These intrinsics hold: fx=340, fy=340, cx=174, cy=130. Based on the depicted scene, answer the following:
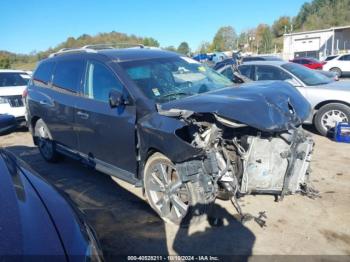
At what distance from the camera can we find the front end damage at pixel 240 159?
137 inches

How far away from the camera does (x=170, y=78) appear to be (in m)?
4.40

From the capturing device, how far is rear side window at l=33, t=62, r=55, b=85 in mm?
5832

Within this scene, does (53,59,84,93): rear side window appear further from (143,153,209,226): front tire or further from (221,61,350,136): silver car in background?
(221,61,350,136): silver car in background

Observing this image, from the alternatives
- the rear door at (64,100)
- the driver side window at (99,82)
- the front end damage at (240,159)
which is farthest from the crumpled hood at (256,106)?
the rear door at (64,100)

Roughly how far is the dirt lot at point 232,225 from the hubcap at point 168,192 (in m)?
0.17

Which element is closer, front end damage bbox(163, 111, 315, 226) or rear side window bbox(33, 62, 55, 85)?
front end damage bbox(163, 111, 315, 226)

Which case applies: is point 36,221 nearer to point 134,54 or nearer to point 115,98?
point 115,98

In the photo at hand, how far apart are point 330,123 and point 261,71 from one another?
2.10 m

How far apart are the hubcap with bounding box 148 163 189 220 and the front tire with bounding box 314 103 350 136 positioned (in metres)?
4.79

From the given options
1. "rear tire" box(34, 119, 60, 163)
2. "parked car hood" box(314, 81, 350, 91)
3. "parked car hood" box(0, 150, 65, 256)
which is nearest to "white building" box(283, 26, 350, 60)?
"parked car hood" box(314, 81, 350, 91)

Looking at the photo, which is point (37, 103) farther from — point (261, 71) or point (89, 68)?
point (261, 71)

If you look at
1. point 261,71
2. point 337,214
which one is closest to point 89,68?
point 337,214

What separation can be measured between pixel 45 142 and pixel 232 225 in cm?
394

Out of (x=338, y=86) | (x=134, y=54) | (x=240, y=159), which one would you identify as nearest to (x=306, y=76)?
(x=338, y=86)
